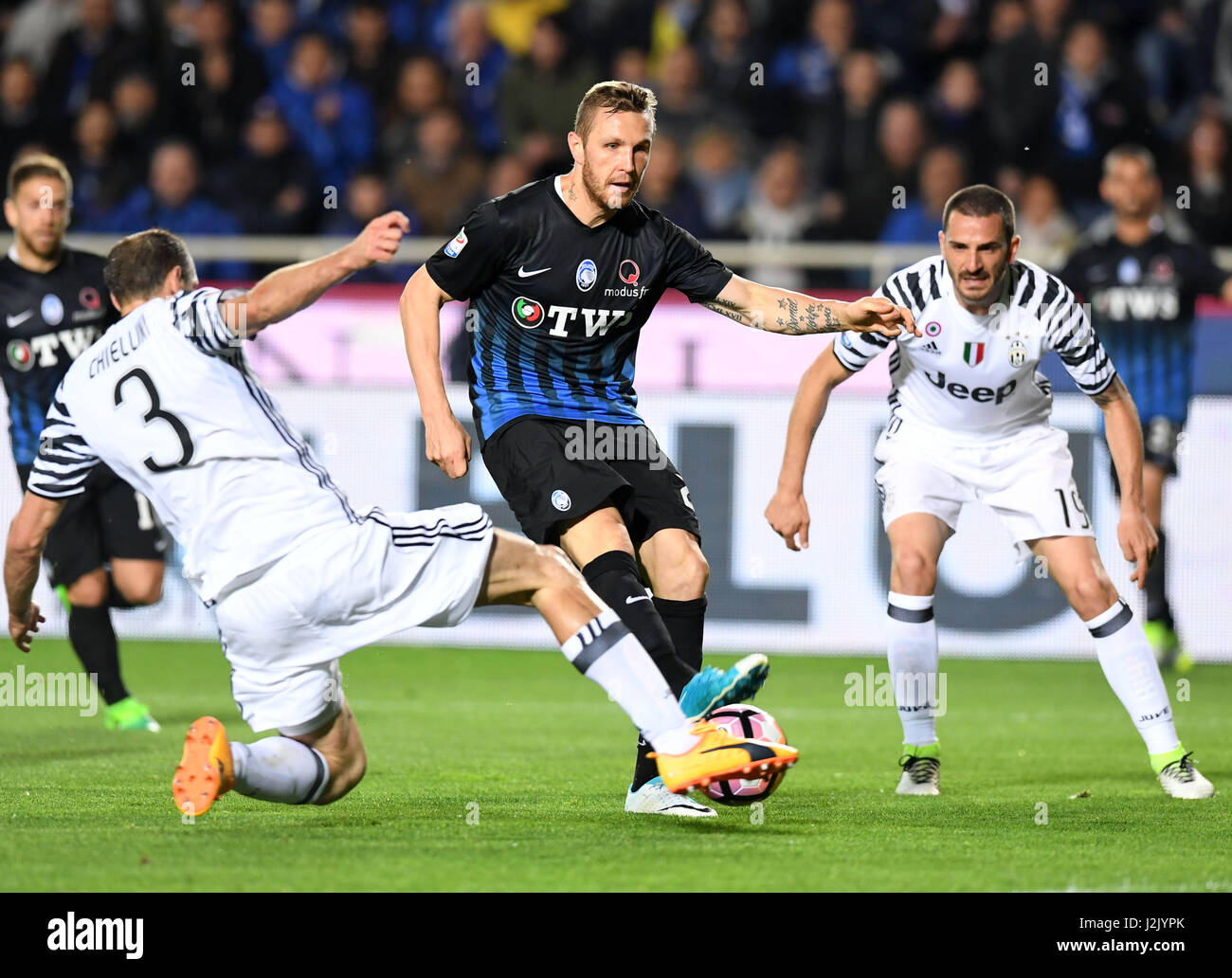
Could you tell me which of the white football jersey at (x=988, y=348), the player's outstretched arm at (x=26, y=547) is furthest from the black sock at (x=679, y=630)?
the player's outstretched arm at (x=26, y=547)

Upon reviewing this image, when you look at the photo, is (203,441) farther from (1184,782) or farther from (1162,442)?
(1162,442)

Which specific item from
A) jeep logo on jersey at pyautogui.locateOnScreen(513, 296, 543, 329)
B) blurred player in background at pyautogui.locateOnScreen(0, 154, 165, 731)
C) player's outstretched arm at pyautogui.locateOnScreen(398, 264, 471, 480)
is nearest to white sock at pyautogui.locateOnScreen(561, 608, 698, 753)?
player's outstretched arm at pyautogui.locateOnScreen(398, 264, 471, 480)

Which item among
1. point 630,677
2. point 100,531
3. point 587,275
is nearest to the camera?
point 630,677

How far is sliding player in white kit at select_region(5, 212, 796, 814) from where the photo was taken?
4715 mm

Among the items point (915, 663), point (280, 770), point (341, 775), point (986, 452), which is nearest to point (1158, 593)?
point (986, 452)

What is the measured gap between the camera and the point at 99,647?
8062 mm

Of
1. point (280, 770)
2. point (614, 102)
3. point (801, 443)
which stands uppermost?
point (614, 102)

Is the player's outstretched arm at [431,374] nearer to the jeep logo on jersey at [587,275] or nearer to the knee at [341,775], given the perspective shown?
the jeep logo on jersey at [587,275]

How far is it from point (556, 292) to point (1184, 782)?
2696 mm

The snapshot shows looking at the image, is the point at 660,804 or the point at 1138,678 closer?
the point at 660,804

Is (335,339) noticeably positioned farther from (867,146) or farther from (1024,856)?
(1024,856)

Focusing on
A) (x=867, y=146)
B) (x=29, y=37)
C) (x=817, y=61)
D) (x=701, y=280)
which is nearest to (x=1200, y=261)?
(x=867, y=146)

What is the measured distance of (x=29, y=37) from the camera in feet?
48.3

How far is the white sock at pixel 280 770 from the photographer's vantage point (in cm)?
482
